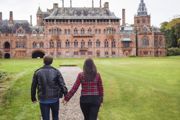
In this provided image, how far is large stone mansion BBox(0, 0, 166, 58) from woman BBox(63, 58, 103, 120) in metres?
104

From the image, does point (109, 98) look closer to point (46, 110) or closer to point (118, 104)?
point (118, 104)

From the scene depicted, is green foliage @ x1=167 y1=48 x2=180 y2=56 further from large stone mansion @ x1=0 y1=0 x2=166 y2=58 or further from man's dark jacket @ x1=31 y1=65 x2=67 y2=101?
man's dark jacket @ x1=31 y1=65 x2=67 y2=101

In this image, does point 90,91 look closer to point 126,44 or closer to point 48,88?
point 48,88

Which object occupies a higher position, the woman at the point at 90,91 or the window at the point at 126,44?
the window at the point at 126,44

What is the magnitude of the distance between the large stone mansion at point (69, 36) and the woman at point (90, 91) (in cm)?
10393

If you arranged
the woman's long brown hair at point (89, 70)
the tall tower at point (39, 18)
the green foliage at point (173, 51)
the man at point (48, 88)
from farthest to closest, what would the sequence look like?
the tall tower at point (39, 18) → the green foliage at point (173, 51) → the man at point (48, 88) → the woman's long brown hair at point (89, 70)

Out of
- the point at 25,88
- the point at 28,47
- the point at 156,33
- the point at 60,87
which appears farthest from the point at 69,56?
the point at 60,87

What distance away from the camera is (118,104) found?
2195 cm

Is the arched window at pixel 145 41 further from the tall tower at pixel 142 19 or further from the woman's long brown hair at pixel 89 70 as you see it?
the woman's long brown hair at pixel 89 70

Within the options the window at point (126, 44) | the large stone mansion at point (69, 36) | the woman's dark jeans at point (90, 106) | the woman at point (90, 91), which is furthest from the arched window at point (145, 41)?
the woman's dark jeans at point (90, 106)

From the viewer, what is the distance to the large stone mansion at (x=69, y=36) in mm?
117250

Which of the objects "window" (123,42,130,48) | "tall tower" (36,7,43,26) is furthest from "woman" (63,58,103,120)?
"tall tower" (36,7,43,26)

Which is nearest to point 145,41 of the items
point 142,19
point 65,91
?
point 142,19

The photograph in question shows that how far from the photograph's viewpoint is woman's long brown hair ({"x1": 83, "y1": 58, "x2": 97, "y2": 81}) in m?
12.5
